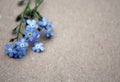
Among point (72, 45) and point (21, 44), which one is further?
point (72, 45)

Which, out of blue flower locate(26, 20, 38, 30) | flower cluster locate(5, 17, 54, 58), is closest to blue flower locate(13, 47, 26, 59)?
flower cluster locate(5, 17, 54, 58)

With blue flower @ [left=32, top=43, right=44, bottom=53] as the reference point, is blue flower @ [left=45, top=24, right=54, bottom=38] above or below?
above

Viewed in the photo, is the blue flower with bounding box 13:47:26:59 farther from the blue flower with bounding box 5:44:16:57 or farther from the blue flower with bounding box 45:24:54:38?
the blue flower with bounding box 45:24:54:38

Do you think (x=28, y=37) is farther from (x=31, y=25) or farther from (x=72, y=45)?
(x=72, y=45)

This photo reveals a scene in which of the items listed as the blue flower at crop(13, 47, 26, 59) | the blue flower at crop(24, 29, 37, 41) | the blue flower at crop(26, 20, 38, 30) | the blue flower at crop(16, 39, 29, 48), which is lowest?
the blue flower at crop(13, 47, 26, 59)

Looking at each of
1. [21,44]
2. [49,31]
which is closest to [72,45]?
[49,31]

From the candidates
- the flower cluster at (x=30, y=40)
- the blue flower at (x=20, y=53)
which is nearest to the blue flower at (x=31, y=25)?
the flower cluster at (x=30, y=40)
